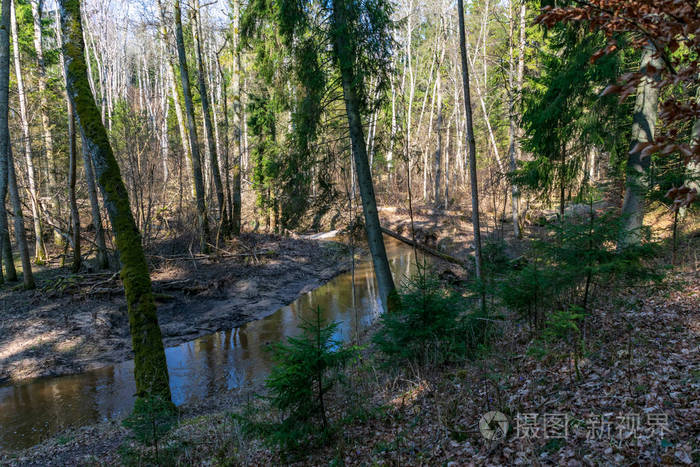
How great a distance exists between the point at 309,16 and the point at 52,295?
10708mm

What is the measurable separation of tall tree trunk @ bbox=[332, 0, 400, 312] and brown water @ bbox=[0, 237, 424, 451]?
1.22m

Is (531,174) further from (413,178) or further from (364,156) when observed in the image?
(413,178)

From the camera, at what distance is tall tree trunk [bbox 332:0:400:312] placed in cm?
857

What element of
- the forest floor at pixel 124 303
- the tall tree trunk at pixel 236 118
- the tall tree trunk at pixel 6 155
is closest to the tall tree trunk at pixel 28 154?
the tall tree trunk at pixel 6 155

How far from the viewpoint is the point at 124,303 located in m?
11.6

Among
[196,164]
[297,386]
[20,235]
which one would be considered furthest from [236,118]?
[297,386]

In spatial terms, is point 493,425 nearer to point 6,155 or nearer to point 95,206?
point 95,206

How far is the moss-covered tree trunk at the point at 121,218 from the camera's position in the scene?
20.7 feet

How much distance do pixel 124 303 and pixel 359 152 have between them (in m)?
8.47

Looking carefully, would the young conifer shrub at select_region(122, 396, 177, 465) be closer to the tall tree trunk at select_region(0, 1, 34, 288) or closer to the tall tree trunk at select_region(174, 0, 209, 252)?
the tall tree trunk at select_region(0, 1, 34, 288)

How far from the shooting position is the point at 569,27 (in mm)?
8789

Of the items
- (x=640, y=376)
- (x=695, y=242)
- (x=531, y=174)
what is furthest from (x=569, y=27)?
(x=640, y=376)

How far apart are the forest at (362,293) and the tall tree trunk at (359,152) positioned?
0.05 m

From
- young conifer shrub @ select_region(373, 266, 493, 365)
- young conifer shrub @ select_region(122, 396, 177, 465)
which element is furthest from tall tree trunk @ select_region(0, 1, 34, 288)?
young conifer shrub @ select_region(373, 266, 493, 365)
